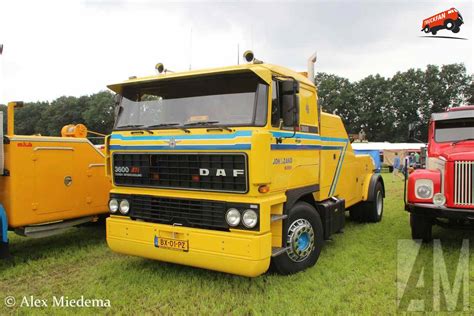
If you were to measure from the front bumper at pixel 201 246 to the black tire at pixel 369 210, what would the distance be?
4.63 m

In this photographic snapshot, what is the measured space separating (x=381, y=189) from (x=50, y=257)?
7.04 meters

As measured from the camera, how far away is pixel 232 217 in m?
4.27

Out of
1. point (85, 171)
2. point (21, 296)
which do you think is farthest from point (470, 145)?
point (21, 296)

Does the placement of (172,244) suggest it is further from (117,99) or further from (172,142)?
(117,99)

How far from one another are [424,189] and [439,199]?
0.25 m

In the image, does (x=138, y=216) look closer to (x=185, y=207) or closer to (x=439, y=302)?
(x=185, y=207)

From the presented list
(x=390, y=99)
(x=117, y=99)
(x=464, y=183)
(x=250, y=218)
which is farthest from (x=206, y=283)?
(x=390, y=99)

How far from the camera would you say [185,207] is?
4.61 m

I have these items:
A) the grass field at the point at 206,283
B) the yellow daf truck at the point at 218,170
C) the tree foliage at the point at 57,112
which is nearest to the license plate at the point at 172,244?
the yellow daf truck at the point at 218,170

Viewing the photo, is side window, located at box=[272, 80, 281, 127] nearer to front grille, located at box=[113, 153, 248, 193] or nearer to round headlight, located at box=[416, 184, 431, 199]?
front grille, located at box=[113, 153, 248, 193]

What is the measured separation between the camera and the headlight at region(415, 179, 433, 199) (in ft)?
19.1

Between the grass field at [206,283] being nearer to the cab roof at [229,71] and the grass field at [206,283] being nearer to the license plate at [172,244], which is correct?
the license plate at [172,244]

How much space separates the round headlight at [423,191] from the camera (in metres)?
5.82

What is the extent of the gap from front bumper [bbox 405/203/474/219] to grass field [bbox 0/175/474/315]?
646mm
